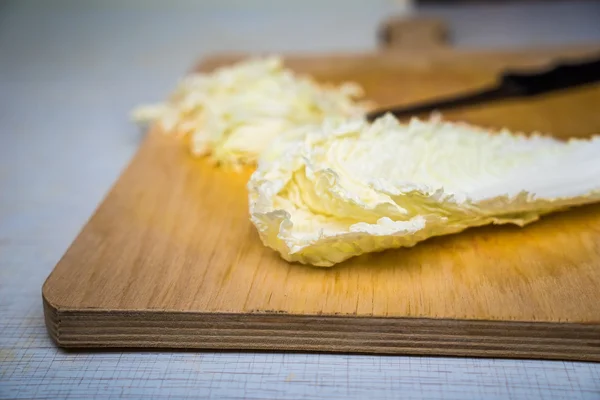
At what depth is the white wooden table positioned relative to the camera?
3.36 feet

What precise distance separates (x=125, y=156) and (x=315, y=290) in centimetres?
90

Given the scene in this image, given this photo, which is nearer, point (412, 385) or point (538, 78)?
point (412, 385)

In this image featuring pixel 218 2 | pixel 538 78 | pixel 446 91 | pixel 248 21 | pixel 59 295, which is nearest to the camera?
pixel 59 295

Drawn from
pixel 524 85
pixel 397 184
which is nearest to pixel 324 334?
pixel 397 184

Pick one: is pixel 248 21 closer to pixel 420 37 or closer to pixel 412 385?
pixel 420 37

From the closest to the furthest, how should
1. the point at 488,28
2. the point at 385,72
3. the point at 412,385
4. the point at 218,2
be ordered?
the point at 412,385 → the point at 385,72 → the point at 488,28 → the point at 218,2

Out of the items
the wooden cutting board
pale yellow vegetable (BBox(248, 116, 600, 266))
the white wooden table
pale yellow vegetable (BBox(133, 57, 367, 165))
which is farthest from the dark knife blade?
the white wooden table

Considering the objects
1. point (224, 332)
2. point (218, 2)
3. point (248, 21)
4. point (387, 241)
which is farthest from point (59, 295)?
point (218, 2)

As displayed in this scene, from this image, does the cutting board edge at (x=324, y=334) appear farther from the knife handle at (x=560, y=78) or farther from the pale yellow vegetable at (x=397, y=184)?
the knife handle at (x=560, y=78)

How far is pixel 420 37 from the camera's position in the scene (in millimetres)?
2547

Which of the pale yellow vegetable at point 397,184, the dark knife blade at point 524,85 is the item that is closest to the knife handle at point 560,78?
the dark knife blade at point 524,85

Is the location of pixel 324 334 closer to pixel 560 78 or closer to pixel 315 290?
pixel 315 290

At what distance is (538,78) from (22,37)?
2.12 m

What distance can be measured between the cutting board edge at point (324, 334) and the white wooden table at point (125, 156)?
2cm
